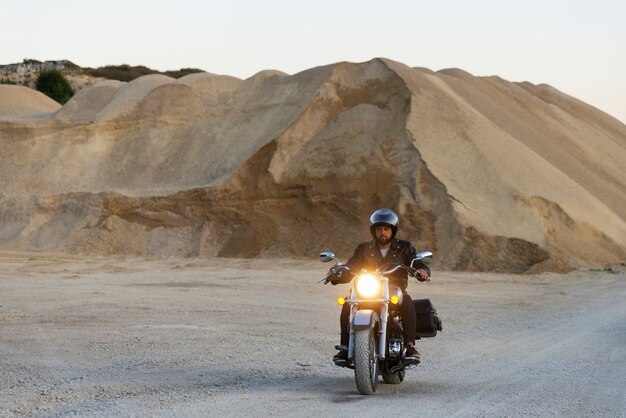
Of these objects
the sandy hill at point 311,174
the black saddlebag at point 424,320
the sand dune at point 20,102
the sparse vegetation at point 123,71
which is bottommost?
the black saddlebag at point 424,320

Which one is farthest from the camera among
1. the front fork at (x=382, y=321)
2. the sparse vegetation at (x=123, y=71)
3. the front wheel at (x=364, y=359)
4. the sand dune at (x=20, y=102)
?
the sparse vegetation at (x=123, y=71)

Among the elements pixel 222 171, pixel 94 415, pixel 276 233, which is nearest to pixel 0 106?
pixel 222 171

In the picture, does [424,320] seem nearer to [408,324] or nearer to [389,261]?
[408,324]

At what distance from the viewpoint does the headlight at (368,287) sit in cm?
938

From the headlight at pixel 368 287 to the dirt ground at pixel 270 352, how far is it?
0.88 meters

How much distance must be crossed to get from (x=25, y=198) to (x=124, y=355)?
88.9 feet

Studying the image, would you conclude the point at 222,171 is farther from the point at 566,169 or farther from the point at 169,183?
the point at 566,169

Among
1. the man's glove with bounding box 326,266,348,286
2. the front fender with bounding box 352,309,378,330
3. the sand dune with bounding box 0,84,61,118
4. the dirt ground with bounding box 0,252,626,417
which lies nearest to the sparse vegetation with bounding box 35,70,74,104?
the sand dune with bounding box 0,84,61,118

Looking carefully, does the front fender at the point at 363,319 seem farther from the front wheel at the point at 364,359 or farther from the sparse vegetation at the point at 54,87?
the sparse vegetation at the point at 54,87

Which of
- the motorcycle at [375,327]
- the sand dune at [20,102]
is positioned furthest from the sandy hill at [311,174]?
the motorcycle at [375,327]

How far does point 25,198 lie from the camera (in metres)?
37.5

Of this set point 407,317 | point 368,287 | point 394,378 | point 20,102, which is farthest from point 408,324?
point 20,102

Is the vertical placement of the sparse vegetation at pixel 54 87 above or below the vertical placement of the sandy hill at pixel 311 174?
above

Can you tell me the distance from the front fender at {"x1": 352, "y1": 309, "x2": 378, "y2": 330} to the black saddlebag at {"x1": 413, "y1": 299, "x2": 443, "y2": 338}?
2.88ft
